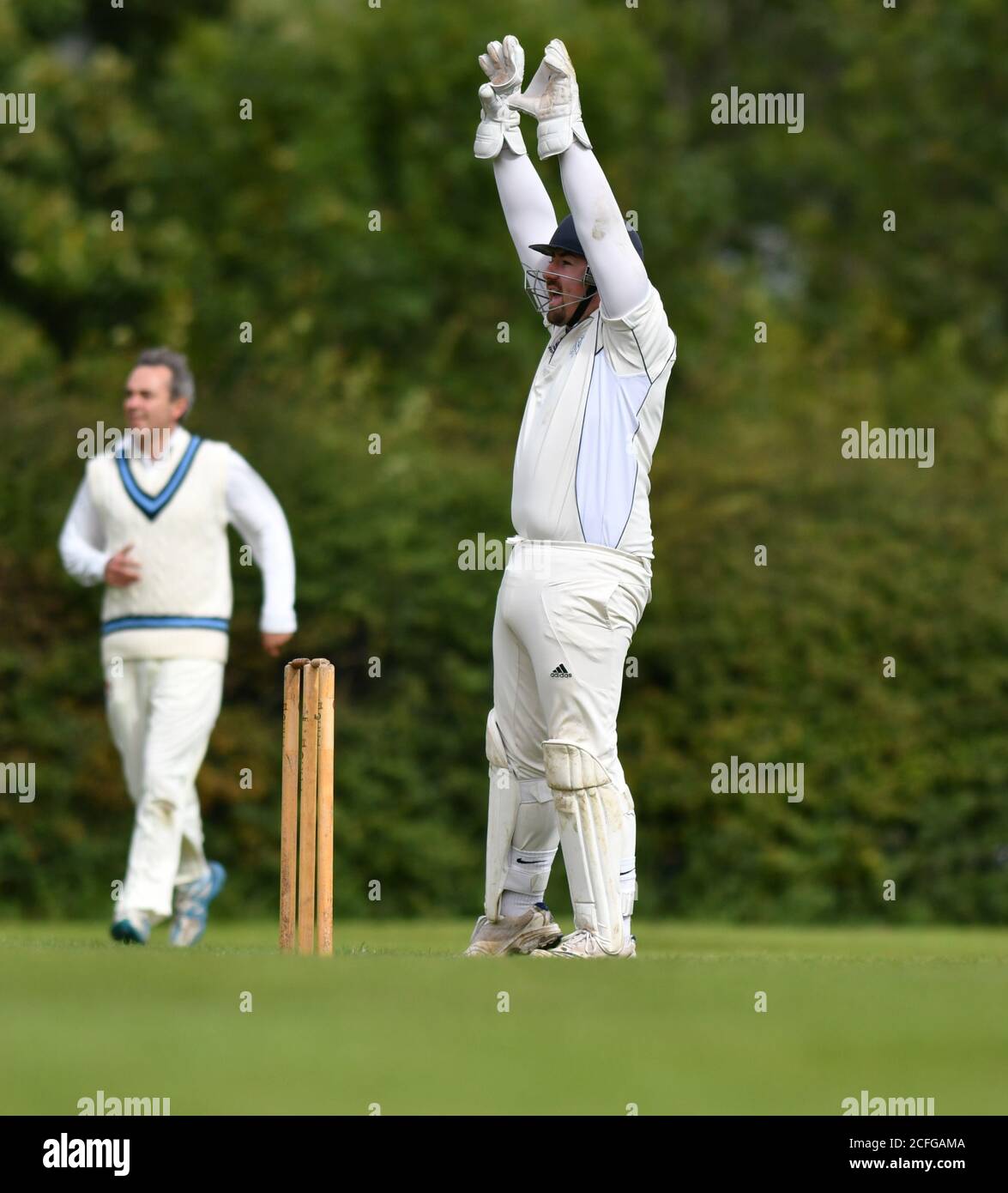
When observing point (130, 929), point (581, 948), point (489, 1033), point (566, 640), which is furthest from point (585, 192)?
point (130, 929)

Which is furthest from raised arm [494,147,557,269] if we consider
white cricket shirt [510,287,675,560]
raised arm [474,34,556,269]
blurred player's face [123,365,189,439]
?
blurred player's face [123,365,189,439]

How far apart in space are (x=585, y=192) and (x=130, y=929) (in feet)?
12.4

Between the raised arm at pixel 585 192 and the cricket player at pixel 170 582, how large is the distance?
2.99 metres

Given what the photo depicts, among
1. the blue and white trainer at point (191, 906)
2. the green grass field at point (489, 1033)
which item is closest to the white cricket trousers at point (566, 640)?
the green grass field at point (489, 1033)

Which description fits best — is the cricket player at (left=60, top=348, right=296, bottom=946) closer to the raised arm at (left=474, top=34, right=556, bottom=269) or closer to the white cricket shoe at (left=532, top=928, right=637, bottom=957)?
the raised arm at (left=474, top=34, right=556, bottom=269)

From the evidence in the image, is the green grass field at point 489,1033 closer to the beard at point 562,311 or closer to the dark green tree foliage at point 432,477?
the beard at point 562,311

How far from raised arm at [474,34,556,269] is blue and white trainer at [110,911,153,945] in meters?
3.25

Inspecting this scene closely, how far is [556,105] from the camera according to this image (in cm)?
745

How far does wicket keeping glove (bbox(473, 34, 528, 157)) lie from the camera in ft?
25.6

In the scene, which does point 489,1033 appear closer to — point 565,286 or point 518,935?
point 518,935

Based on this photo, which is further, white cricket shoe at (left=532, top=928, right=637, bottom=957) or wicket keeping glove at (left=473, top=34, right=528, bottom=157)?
wicket keeping glove at (left=473, top=34, right=528, bottom=157)

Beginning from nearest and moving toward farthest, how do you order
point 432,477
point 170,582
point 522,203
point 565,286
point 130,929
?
point 565,286 < point 522,203 < point 130,929 < point 170,582 < point 432,477
